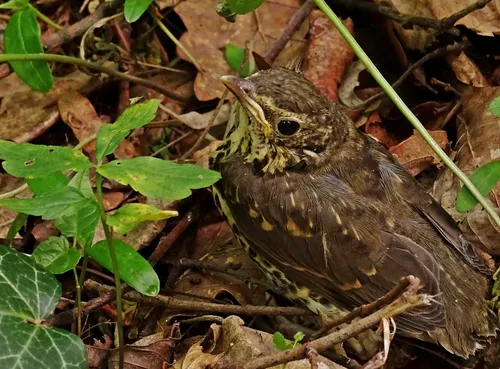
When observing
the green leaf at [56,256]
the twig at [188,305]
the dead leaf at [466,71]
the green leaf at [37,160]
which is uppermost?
the green leaf at [37,160]

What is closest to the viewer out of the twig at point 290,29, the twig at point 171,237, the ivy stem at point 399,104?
the ivy stem at point 399,104

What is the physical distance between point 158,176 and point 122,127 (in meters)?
0.23

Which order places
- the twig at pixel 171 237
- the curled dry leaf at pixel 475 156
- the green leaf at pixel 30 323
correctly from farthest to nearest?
the curled dry leaf at pixel 475 156 → the twig at pixel 171 237 → the green leaf at pixel 30 323

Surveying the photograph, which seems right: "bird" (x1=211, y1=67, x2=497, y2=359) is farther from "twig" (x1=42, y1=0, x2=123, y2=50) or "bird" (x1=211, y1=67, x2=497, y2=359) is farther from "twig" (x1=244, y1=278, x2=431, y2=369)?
"twig" (x1=42, y1=0, x2=123, y2=50)

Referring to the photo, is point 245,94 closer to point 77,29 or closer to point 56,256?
point 56,256

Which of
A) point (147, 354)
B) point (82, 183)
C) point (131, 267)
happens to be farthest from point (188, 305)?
point (82, 183)

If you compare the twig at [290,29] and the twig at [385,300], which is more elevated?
the twig at [385,300]

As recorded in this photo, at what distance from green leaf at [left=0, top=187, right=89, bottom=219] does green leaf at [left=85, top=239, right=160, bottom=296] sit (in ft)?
1.34

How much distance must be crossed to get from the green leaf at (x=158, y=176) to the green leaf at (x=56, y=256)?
559 mm

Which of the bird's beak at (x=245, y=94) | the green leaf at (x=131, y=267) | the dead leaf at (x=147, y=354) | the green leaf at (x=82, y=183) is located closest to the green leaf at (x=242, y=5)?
the bird's beak at (x=245, y=94)

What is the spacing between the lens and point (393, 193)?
3182 millimetres

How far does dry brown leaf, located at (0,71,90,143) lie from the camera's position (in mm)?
3748

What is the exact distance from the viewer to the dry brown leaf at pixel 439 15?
3.95m

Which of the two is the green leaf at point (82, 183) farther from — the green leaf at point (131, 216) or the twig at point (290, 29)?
the twig at point (290, 29)
